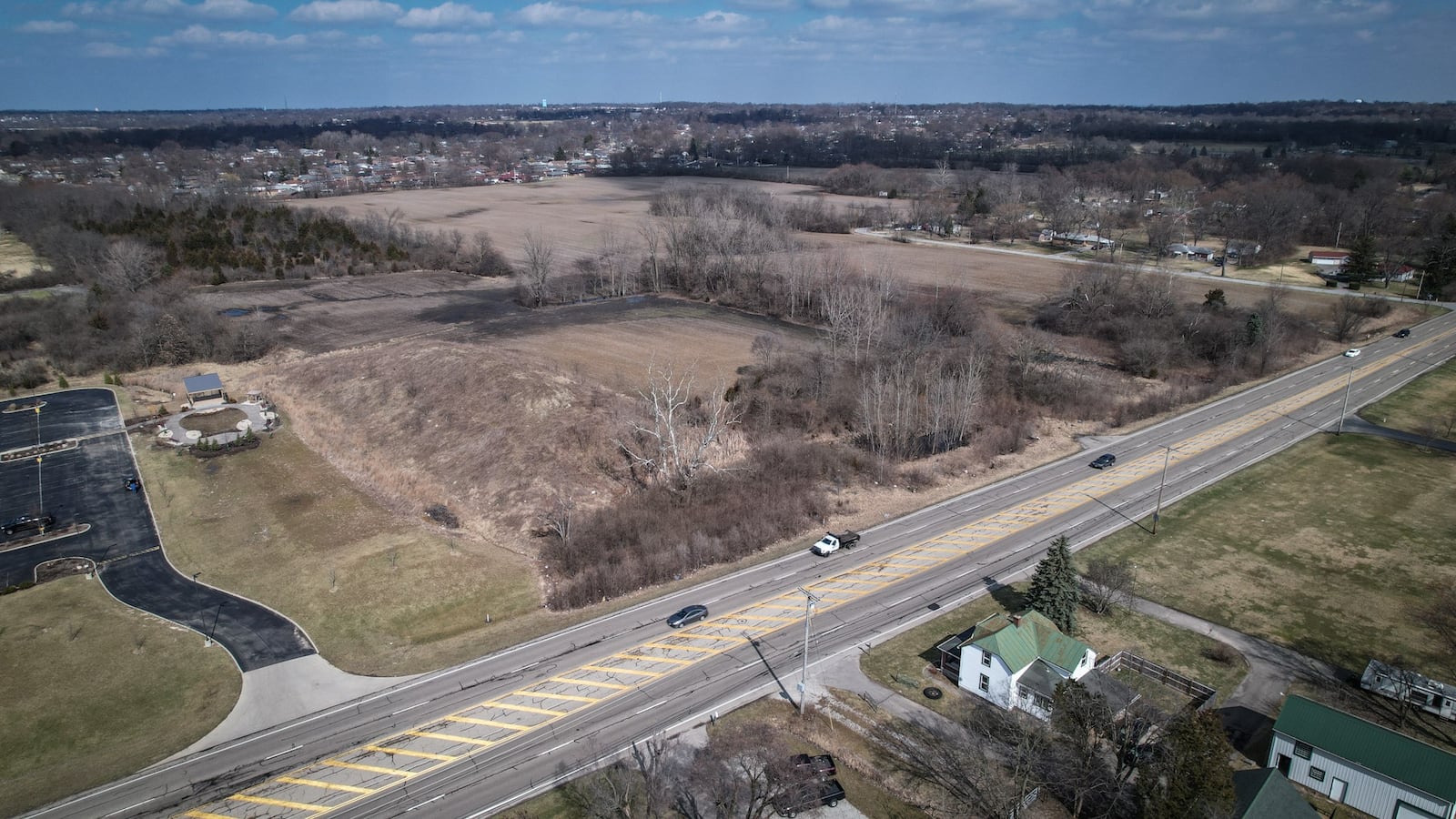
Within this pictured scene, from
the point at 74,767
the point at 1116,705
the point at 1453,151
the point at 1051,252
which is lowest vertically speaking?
the point at 74,767

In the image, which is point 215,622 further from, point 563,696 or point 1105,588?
point 1105,588

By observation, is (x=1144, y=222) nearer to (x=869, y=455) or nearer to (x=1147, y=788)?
(x=869, y=455)

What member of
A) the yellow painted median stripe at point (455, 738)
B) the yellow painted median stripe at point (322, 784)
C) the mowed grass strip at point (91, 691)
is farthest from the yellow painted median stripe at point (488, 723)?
the mowed grass strip at point (91, 691)

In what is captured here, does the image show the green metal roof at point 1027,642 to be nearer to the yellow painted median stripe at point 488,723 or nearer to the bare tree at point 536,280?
the yellow painted median stripe at point 488,723

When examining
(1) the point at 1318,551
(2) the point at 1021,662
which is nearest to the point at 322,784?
(2) the point at 1021,662

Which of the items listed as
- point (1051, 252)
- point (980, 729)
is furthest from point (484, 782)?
point (1051, 252)

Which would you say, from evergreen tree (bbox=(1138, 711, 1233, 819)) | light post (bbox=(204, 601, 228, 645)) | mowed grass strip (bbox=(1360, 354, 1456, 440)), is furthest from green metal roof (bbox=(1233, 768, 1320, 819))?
mowed grass strip (bbox=(1360, 354, 1456, 440))

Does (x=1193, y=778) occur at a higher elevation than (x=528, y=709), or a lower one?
higher
